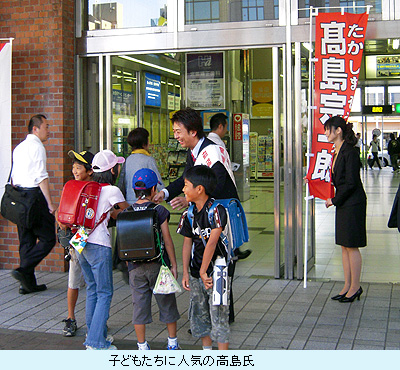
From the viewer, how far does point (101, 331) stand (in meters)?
4.42

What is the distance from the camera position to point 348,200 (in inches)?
227

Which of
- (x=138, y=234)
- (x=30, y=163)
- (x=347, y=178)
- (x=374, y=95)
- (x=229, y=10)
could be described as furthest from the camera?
(x=374, y=95)

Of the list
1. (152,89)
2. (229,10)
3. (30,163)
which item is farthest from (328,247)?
(30,163)

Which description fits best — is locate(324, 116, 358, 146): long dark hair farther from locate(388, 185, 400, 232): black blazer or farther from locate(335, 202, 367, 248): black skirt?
locate(388, 185, 400, 232): black blazer

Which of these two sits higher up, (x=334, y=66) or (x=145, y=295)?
(x=334, y=66)

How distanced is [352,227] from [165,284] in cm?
230

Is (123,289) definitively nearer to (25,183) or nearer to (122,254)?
(25,183)

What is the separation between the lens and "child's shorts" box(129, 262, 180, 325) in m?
4.26

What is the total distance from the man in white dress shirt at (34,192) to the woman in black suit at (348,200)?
9.37ft

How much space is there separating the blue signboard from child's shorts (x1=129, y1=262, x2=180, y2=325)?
6051 mm

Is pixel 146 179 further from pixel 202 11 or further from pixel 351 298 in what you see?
pixel 202 11

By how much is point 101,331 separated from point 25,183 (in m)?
2.38

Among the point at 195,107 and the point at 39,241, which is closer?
the point at 39,241

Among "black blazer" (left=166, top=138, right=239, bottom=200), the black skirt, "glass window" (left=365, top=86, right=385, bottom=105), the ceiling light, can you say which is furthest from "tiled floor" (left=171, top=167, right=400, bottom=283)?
"glass window" (left=365, top=86, right=385, bottom=105)
